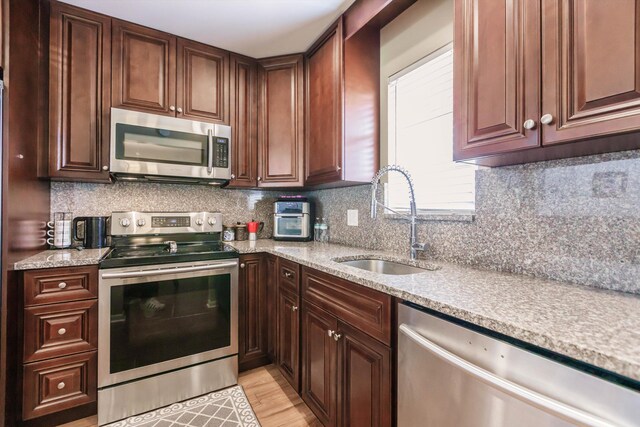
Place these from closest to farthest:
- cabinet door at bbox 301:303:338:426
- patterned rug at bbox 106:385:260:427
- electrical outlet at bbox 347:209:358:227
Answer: cabinet door at bbox 301:303:338:426, patterned rug at bbox 106:385:260:427, electrical outlet at bbox 347:209:358:227

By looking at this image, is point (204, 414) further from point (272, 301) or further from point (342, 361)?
point (342, 361)

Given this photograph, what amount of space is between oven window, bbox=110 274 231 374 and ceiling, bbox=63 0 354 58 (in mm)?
1687

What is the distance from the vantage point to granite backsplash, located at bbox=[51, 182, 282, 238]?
209cm

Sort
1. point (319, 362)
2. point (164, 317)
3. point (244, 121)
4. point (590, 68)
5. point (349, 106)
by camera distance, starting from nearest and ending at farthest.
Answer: point (590, 68), point (319, 362), point (164, 317), point (349, 106), point (244, 121)

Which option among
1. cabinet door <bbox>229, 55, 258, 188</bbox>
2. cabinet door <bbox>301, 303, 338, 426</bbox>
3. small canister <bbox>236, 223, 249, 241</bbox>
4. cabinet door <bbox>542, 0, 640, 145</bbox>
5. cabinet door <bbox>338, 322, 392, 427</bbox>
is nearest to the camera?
cabinet door <bbox>542, 0, 640, 145</bbox>

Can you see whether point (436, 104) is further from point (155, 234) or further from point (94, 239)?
point (94, 239)

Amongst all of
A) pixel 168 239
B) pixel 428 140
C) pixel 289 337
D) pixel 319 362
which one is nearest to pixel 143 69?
pixel 168 239

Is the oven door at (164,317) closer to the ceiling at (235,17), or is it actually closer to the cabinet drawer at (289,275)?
the cabinet drawer at (289,275)

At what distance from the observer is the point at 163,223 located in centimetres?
225

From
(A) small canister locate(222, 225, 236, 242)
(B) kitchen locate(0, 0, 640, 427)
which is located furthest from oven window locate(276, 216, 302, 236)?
(A) small canister locate(222, 225, 236, 242)

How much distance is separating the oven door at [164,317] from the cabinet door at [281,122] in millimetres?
844

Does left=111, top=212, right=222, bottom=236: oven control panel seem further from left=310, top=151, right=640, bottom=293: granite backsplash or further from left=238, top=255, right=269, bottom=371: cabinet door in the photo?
left=310, top=151, right=640, bottom=293: granite backsplash

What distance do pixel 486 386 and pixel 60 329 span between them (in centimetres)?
201

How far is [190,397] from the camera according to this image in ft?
6.04
